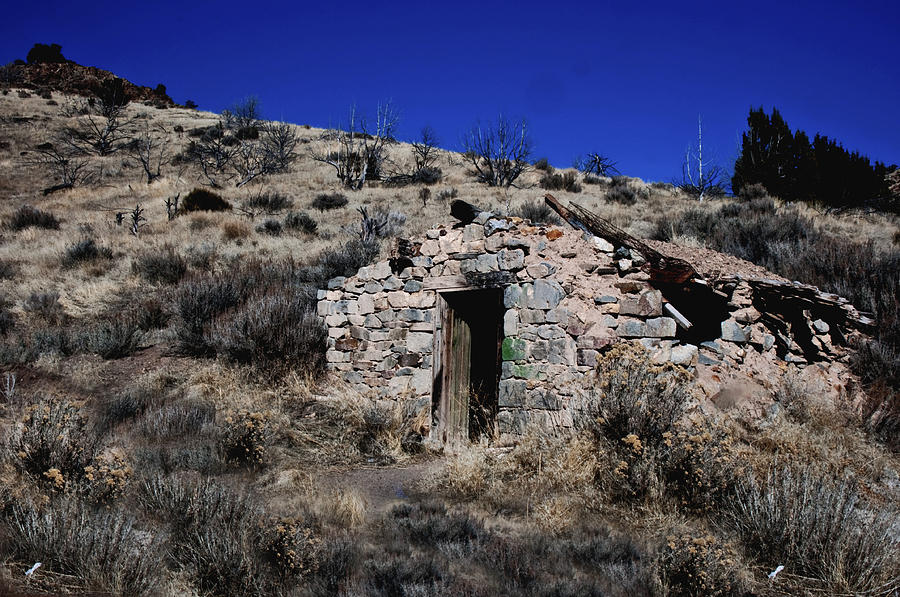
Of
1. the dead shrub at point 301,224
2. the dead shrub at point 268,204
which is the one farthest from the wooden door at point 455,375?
the dead shrub at point 268,204

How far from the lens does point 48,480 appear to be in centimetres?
393

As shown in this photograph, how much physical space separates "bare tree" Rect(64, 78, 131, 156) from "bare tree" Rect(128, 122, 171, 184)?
3.10 ft

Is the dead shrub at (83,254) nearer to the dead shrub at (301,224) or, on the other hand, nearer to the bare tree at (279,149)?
the dead shrub at (301,224)

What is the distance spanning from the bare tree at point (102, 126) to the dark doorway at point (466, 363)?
2935 centimetres

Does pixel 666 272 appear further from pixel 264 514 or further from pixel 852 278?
pixel 264 514

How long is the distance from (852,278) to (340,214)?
14.1 metres

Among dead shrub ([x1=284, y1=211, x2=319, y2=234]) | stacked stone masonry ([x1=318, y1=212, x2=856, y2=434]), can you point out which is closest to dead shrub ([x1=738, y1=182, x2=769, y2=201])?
stacked stone masonry ([x1=318, y1=212, x2=856, y2=434])

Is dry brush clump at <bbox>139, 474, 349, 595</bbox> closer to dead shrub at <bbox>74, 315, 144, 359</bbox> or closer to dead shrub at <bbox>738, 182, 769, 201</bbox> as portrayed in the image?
dead shrub at <bbox>74, 315, 144, 359</bbox>

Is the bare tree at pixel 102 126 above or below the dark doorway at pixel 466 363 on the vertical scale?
above

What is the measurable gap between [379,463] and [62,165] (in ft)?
82.2

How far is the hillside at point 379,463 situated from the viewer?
10.1ft

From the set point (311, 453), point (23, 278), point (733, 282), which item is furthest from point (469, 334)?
point (23, 278)

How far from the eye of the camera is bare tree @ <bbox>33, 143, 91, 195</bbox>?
23031mm

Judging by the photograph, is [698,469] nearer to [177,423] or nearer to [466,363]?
[466,363]
